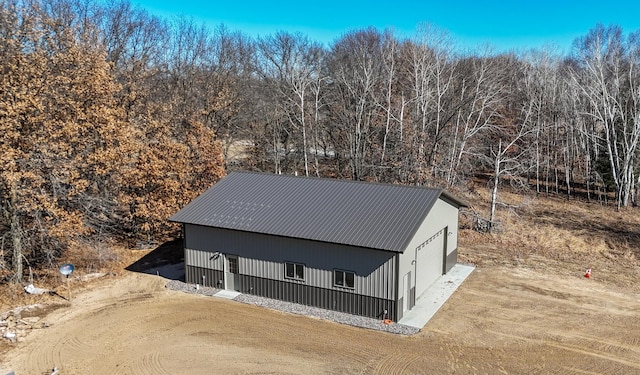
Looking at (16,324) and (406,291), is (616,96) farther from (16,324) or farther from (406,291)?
(16,324)

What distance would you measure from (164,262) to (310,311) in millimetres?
9250

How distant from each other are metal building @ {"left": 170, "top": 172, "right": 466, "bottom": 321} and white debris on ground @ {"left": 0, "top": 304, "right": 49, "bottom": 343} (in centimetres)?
583

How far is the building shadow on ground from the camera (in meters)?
22.3

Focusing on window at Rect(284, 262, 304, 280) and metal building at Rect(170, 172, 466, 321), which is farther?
window at Rect(284, 262, 304, 280)

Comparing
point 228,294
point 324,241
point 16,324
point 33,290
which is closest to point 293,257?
point 324,241

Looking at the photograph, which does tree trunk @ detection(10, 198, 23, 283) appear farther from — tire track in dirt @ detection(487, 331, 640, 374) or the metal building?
tire track in dirt @ detection(487, 331, 640, 374)

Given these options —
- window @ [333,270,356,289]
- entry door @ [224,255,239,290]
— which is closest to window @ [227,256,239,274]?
entry door @ [224,255,239,290]

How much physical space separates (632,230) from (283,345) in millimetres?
24088

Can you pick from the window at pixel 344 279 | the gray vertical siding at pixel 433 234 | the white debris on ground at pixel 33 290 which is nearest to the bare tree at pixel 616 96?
the gray vertical siding at pixel 433 234

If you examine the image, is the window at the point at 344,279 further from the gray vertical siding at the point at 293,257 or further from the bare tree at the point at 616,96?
the bare tree at the point at 616,96

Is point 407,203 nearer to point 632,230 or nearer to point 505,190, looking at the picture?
point 632,230

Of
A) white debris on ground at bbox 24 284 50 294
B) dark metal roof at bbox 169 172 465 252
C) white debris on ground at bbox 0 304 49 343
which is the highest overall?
dark metal roof at bbox 169 172 465 252

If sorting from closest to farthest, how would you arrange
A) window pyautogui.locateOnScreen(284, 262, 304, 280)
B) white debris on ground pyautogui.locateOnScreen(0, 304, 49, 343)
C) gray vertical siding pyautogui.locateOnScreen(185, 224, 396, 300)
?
1. white debris on ground pyautogui.locateOnScreen(0, 304, 49, 343)
2. gray vertical siding pyautogui.locateOnScreen(185, 224, 396, 300)
3. window pyautogui.locateOnScreen(284, 262, 304, 280)

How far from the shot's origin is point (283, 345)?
15.6m
